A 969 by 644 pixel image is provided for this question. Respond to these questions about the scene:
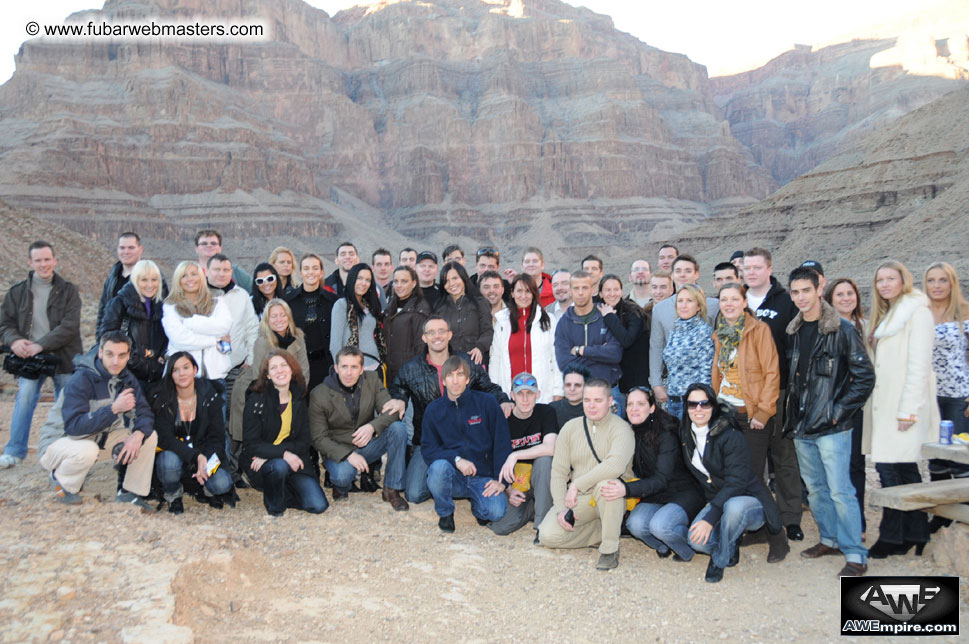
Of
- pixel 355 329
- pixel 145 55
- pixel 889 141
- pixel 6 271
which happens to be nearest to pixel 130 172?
pixel 145 55

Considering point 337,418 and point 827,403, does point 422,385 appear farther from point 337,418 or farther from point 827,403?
point 827,403

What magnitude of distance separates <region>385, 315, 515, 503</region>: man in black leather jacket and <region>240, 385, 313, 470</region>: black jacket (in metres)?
1.08

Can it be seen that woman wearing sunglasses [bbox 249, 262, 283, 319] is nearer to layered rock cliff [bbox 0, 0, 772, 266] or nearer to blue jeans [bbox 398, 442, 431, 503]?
blue jeans [bbox 398, 442, 431, 503]

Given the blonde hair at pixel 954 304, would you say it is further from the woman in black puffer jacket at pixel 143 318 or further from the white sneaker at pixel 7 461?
the white sneaker at pixel 7 461

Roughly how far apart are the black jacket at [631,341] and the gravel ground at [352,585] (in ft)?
6.48

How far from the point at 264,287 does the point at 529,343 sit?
131 inches

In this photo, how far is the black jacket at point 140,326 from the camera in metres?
7.82

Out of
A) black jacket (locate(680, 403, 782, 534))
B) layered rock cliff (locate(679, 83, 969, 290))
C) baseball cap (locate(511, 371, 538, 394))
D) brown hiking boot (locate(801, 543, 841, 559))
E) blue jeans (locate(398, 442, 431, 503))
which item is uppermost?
layered rock cliff (locate(679, 83, 969, 290))

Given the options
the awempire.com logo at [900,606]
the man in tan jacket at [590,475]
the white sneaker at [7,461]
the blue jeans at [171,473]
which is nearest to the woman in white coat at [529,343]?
the man in tan jacket at [590,475]

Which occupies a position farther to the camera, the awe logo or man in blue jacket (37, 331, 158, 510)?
man in blue jacket (37, 331, 158, 510)

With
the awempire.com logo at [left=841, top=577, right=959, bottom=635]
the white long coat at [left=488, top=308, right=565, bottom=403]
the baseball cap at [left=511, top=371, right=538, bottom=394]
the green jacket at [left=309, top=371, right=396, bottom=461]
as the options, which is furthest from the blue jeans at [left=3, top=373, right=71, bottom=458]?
the awempire.com logo at [left=841, top=577, right=959, bottom=635]

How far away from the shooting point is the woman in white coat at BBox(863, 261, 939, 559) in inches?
260

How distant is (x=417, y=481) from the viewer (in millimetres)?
8086

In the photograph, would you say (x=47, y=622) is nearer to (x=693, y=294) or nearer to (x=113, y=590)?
(x=113, y=590)
